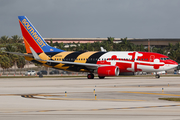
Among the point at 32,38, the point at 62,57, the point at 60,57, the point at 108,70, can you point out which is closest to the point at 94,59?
the point at 108,70

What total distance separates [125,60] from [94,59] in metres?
5.73

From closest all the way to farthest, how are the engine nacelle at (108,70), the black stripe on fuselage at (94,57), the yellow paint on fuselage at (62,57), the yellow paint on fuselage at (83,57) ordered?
the engine nacelle at (108,70), the black stripe on fuselage at (94,57), the yellow paint on fuselage at (83,57), the yellow paint on fuselage at (62,57)

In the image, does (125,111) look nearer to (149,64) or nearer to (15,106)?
(15,106)

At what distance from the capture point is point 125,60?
54.0m

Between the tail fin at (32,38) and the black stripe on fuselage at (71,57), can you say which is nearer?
the black stripe on fuselage at (71,57)

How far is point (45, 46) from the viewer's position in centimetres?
6166

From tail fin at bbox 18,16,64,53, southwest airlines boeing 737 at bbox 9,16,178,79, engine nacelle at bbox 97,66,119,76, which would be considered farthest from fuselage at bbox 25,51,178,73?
tail fin at bbox 18,16,64,53

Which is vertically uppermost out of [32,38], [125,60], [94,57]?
[32,38]

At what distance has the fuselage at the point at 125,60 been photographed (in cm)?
5303

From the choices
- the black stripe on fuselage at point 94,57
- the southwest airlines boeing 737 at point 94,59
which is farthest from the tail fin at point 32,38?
the black stripe on fuselage at point 94,57

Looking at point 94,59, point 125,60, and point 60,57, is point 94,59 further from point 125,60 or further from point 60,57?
point 60,57

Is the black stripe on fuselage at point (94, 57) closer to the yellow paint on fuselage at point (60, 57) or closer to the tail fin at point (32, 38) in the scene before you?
the yellow paint on fuselage at point (60, 57)

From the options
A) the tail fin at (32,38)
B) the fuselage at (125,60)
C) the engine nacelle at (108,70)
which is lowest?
the engine nacelle at (108,70)

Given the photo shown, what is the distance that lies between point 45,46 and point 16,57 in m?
59.0
